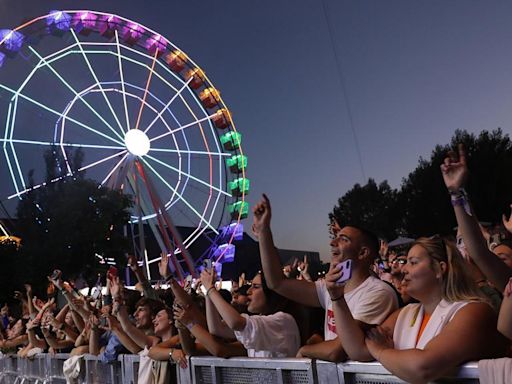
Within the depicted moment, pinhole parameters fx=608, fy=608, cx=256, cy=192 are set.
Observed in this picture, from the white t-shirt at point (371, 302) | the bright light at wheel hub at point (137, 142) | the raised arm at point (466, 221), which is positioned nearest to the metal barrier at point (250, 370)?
the white t-shirt at point (371, 302)

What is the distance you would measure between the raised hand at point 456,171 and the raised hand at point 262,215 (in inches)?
47.5

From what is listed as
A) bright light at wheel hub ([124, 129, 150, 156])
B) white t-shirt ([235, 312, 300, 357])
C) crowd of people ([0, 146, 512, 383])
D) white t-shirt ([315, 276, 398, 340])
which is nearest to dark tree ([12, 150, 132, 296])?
bright light at wheel hub ([124, 129, 150, 156])

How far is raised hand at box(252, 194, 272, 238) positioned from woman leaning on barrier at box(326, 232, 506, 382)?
108 centimetres

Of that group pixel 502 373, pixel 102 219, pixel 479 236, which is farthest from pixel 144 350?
pixel 102 219

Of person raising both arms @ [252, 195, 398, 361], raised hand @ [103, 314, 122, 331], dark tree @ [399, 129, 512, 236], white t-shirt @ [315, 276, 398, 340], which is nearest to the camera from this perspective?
person raising both arms @ [252, 195, 398, 361]

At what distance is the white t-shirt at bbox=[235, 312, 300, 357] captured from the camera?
11.5 feet

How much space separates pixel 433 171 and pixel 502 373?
34.9m

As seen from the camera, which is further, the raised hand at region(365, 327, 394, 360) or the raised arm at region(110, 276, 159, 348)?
the raised arm at region(110, 276, 159, 348)

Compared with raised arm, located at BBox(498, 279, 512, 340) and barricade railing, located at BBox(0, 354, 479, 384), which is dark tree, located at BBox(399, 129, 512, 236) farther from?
raised arm, located at BBox(498, 279, 512, 340)

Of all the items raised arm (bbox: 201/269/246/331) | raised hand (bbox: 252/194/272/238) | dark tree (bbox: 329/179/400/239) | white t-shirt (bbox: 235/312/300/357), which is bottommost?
white t-shirt (bbox: 235/312/300/357)

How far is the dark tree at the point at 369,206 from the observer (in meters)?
42.9

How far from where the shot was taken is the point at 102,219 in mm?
28891

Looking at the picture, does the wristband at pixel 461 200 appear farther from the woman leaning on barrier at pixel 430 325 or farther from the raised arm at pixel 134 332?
the raised arm at pixel 134 332

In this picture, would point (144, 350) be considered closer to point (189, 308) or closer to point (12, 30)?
point (189, 308)
